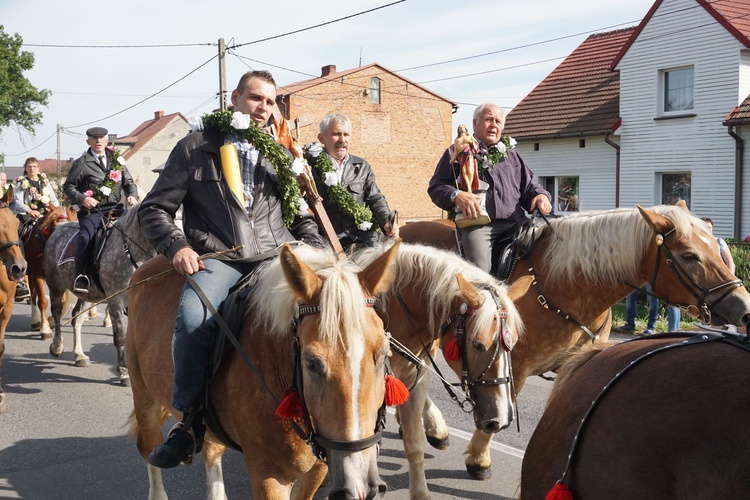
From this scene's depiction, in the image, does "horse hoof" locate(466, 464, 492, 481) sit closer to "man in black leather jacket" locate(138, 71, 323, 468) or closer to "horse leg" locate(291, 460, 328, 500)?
"horse leg" locate(291, 460, 328, 500)

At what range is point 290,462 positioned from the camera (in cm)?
329

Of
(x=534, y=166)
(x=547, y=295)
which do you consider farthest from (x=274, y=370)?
(x=534, y=166)

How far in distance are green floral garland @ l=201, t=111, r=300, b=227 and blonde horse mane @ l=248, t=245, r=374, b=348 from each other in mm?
666

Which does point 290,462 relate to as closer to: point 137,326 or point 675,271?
point 137,326

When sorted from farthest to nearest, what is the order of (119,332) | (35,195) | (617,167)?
1. (617,167)
2. (35,195)
3. (119,332)

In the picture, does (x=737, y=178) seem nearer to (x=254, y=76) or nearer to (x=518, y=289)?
(x=518, y=289)

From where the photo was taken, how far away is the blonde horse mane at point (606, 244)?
5.51 meters

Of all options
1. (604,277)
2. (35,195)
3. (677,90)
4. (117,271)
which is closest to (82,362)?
Result: (117,271)

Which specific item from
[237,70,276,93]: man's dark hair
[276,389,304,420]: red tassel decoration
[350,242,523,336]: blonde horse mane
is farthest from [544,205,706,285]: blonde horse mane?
[276,389,304,420]: red tassel decoration

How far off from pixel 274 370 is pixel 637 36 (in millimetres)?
22542

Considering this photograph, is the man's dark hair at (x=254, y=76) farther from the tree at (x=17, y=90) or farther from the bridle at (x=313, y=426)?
the tree at (x=17, y=90)

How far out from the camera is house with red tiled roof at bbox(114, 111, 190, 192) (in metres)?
65.2

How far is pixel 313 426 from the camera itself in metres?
2.89

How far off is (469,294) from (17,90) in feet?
135
